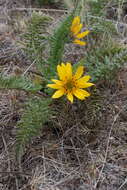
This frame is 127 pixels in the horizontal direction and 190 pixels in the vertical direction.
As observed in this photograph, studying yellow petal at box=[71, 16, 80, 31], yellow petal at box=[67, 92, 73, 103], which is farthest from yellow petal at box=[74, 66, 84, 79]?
yellow petal at box=[71, 16, 80, 31]

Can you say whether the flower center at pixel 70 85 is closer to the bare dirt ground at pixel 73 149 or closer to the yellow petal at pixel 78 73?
the yellow petal at pixel 78 73

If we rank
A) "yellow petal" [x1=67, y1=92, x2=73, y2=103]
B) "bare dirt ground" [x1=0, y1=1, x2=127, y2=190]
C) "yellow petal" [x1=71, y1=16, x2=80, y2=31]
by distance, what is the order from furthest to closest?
"yellow petal" [x1=71, y1=16, x2=80, y2=31], "yellow petal" [x1=67, y1=92, x2=73, y2=103], "bare dirt ground" [x1=0, y1=1, x2=127, y2=190]

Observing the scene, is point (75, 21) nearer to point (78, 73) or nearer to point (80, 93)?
point (78, 73)

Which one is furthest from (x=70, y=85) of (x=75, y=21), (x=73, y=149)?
(x=75, y=21)

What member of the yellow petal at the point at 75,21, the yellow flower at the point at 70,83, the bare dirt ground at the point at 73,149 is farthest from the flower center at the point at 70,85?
the yellow petal at the point at 75,21

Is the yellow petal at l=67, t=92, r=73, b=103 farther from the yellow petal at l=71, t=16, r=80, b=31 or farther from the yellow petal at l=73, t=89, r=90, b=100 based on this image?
the yellow petal at l=71, t=16, r=80, b=31

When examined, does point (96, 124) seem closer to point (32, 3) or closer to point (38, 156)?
point (38, 156)
